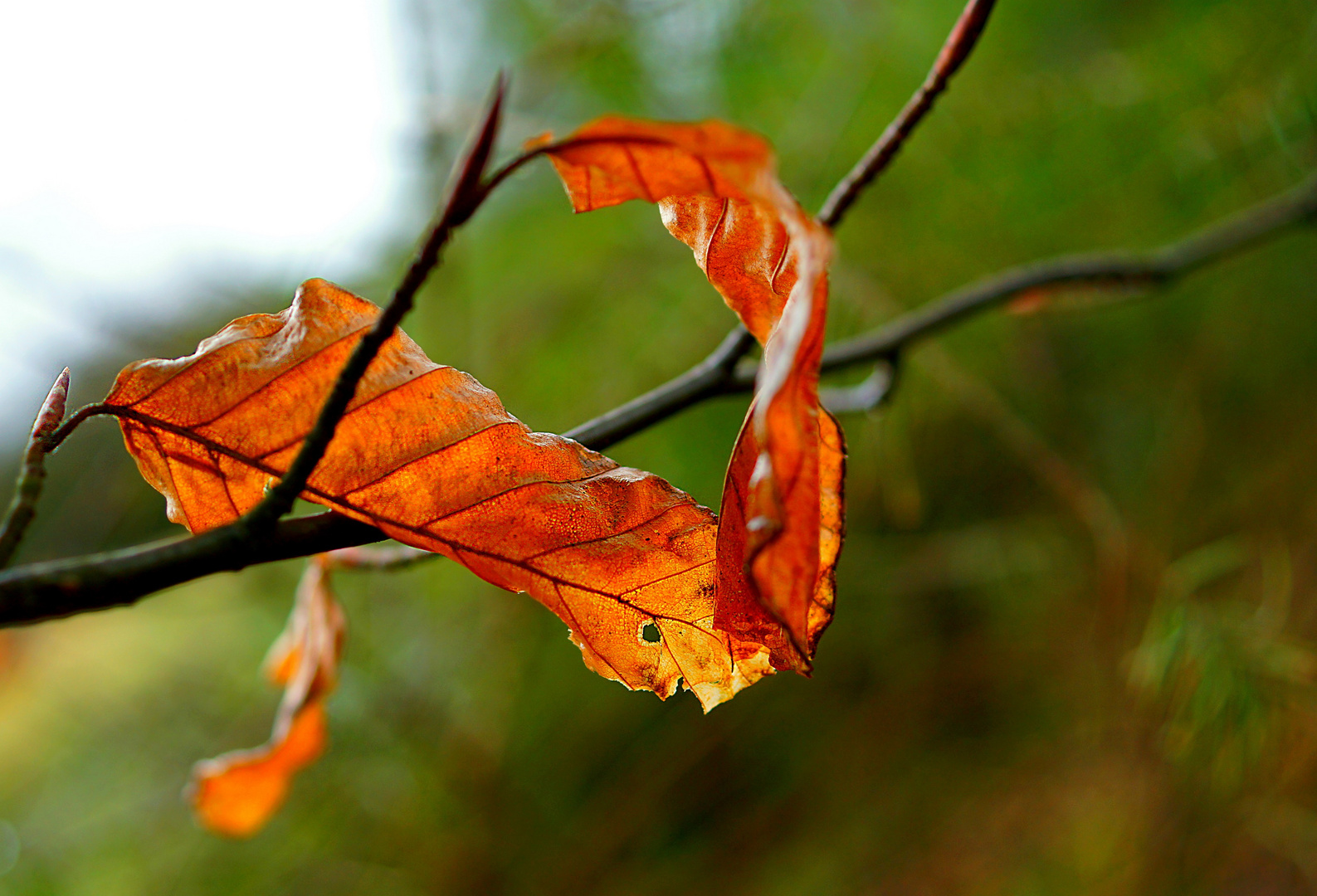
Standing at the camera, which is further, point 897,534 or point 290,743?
point 897,534

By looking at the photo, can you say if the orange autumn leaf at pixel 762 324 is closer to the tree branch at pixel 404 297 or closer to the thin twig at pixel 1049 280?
the tree branch at pixel 404 297

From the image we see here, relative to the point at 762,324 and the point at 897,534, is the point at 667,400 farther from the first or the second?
the point at 897,534

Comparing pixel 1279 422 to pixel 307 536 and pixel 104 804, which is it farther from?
pixel 104 804

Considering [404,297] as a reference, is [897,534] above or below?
below

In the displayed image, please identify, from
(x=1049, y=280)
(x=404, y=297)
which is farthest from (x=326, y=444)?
(x=1049, y=280)

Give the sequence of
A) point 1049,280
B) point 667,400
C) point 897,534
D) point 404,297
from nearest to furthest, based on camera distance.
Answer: point 404,297, point 667,400, point 1049,280, point 897,534

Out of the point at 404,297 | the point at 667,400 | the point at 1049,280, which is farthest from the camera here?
the point at 1049,280
